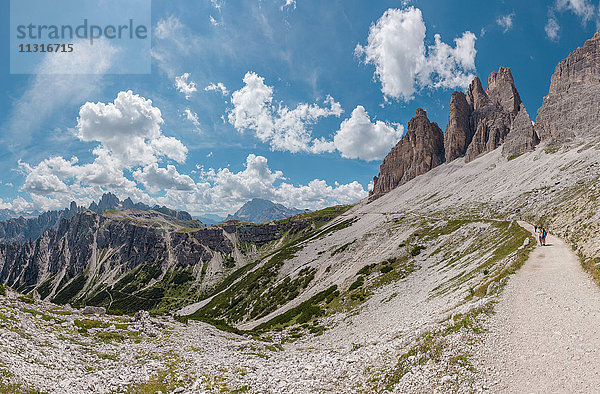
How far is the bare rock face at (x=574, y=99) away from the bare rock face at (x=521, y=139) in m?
4.04

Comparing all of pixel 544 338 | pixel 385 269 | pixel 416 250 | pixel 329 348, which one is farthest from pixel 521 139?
pixel 544 338

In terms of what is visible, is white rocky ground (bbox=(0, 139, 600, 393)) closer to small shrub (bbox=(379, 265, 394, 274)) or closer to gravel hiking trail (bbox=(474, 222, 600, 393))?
gravel hiking trail (bbox=(474, 222, 600, 393))

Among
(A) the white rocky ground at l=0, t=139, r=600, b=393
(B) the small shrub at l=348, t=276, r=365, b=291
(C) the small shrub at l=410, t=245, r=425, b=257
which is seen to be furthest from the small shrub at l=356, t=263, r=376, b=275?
(A) the white rocky ground at l=0, t=139, r=600, b=393

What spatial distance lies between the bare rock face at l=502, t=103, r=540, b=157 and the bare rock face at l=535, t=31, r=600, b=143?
13.2 feet

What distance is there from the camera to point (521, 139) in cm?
13500

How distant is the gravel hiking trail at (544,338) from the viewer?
1033 centimetres

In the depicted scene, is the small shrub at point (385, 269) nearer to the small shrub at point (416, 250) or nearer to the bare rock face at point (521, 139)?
the small shrub at point (416, 250)

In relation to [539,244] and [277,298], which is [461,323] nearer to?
[539,244]

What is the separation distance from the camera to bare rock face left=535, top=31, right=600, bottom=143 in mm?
114250

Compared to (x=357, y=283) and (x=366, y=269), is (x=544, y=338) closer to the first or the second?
(x=357, y=283)

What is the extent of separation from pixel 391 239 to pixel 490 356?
65686 mm

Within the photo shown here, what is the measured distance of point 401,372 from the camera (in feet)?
43.8

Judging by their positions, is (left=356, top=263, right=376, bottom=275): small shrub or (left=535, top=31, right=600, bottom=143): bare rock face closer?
(left=356, top=263, right=376, bottom=275): small shrub

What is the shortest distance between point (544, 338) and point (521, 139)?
540 feet
